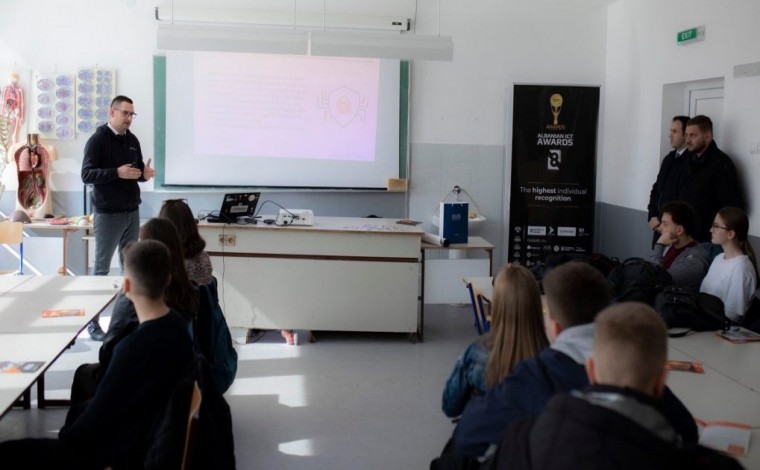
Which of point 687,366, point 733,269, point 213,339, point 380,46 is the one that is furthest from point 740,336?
point 380,46

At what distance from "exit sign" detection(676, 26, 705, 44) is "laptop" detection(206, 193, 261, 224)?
144 inches

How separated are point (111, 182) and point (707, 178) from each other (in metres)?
4.33

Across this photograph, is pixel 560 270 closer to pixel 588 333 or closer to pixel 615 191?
pixel 588 333

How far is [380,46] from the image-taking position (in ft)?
19.7

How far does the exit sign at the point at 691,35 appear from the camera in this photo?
5.95 m

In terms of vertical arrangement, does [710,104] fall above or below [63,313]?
above

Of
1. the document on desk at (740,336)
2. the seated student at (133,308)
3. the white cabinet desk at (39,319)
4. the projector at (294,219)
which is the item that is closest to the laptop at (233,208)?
the projector at (294,219)

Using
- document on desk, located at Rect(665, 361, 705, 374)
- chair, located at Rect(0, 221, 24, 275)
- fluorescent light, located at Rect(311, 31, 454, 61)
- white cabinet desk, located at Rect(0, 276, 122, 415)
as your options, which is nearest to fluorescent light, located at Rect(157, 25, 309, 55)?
fluorescent light, located at Rect(311, 31, 454, 61)

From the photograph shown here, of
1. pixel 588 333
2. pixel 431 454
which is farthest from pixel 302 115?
pixel 588 333

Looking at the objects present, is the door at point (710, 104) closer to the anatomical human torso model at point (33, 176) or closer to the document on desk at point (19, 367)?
the document on desk at point (19, 367)

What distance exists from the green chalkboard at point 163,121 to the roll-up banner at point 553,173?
110cm

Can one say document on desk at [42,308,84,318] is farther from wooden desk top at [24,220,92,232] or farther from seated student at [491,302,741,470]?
wooden desk top at [24,220,92,232]

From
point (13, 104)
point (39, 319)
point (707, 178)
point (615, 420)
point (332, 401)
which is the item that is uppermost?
point (13, 104)

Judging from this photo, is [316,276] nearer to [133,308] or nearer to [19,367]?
[133,308]
